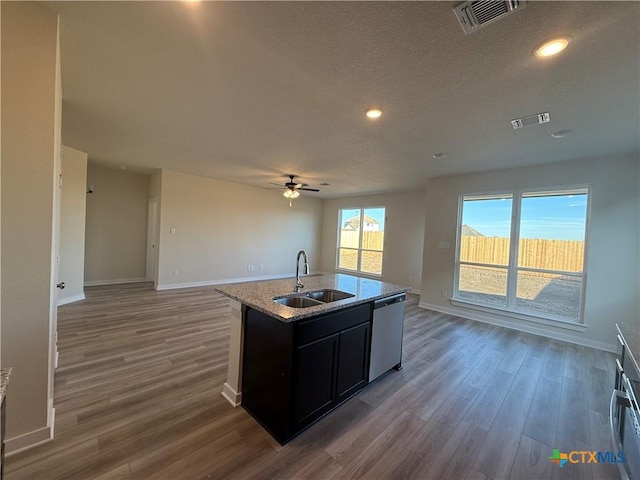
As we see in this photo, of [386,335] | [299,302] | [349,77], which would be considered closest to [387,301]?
[386,335]

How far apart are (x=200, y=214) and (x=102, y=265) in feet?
8.04

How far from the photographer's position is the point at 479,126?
9.10ft

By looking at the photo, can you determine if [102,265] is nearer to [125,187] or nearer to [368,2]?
[125,187]

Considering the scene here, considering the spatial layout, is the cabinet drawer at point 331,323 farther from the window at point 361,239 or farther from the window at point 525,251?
the window at point 361,239

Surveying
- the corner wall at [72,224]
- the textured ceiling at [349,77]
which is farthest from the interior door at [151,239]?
the textured ceiling at [349,77]

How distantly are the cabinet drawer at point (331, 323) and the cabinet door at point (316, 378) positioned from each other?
0.05 m

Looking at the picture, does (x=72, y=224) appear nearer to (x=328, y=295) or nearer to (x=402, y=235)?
(x=328, y=295)

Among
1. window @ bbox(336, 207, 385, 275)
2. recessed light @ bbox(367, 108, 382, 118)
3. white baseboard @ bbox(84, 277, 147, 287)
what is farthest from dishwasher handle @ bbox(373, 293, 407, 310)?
white baseboard @ bbox(84, 277, 147, 287)

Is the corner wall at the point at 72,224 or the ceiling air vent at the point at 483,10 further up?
the ceiling air vent at the point at 483,10

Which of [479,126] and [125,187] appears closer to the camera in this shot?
[479,126]

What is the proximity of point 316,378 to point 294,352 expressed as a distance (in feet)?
1.17

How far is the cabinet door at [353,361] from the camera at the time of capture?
2.12 m

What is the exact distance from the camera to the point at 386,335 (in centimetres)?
258

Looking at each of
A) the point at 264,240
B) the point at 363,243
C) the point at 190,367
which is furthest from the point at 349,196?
the point at 190,367
